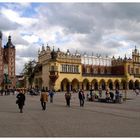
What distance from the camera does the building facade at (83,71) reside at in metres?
85.0

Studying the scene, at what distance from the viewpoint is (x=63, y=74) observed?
3369 inches

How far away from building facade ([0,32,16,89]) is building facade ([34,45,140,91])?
35.4 m

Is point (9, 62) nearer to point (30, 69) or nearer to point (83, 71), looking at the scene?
point (30, 69)

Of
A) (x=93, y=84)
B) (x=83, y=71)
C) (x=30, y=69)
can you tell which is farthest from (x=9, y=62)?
(x=93, y=84)

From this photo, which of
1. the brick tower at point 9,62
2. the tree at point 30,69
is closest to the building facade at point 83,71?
the tree at point 30,69

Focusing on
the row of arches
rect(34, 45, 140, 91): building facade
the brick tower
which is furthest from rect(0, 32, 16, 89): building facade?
the row of arches

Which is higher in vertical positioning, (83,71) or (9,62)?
(9,62)

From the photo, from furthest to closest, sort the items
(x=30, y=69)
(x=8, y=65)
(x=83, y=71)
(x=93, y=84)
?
(x=8, y=65), (x=30, y=69), (x=83, y=71), (x=93, y=84)

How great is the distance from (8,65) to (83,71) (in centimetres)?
5168

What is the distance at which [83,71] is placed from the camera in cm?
9725

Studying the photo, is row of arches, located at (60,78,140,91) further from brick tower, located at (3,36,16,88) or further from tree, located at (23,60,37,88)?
brick tower, located at (3,36,16,88)

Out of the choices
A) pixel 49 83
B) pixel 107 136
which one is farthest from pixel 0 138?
pixel 49 83

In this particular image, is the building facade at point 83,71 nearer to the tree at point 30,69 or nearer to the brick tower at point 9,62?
the tree at point 30,69

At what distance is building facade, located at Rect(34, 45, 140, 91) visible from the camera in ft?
279
